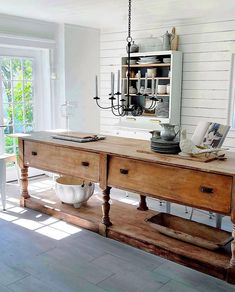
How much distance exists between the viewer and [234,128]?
15.2 ft

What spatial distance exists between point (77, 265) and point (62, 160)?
106 centimetres

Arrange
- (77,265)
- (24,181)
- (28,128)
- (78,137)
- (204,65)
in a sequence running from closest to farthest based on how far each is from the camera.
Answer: (77,265) < (78,137) < (24,181) < (204,65) < (28,128)

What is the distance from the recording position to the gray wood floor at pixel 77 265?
2.50m

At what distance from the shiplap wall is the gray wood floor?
179 centimetres

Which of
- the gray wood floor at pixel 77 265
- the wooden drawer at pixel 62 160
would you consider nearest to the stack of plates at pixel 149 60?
the wooden drawer at pixel 62 160

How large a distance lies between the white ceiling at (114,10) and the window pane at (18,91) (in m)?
0.96

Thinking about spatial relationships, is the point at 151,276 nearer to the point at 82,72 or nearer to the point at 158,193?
the point at 158,193

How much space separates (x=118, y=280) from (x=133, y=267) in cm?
23

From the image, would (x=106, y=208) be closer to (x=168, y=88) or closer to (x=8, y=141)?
(x=168, y=88)

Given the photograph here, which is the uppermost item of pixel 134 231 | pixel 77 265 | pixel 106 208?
pixel 106 208

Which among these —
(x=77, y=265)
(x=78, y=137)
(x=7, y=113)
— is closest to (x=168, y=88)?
(x=78, y=137)

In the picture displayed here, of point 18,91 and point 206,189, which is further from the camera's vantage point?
point 18,91

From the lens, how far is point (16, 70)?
16.8 feet

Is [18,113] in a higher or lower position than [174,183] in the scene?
higher
